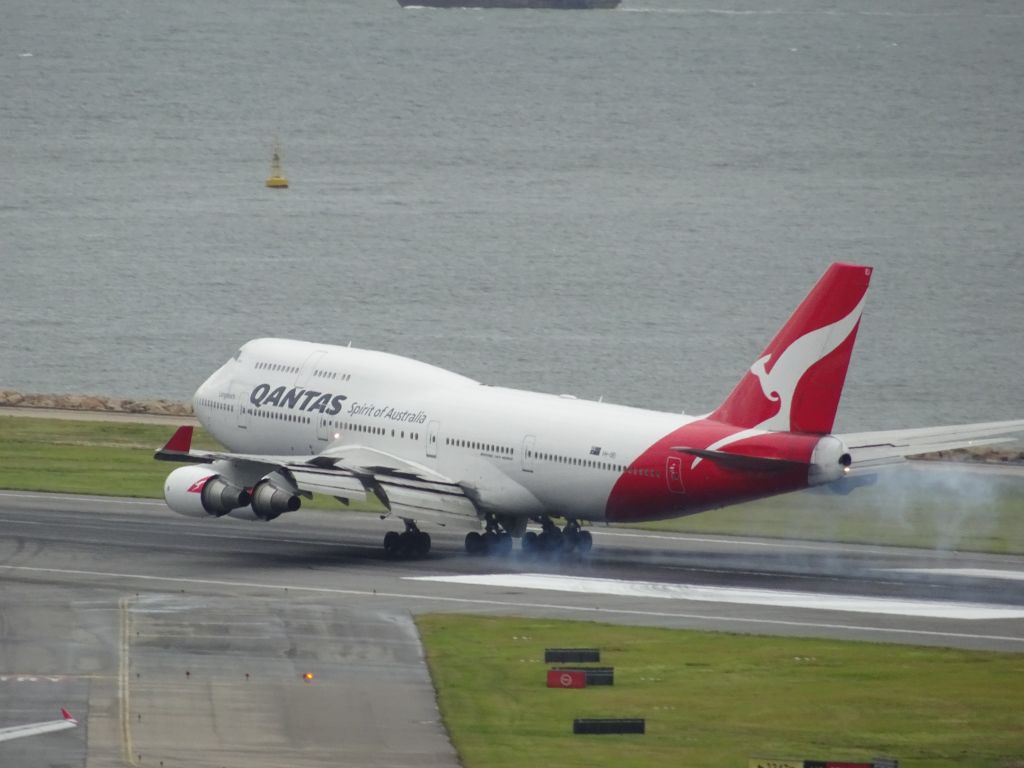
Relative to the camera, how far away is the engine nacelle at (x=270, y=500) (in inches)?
2261

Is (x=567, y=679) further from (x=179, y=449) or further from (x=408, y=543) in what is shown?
(x=179, y=449)

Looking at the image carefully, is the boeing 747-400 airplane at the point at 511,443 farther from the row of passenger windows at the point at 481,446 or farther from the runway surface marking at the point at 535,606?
the runway surface marking at the point at 535,606

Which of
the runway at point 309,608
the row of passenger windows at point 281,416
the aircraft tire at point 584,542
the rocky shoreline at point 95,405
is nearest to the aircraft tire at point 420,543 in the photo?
the runway at point 309,608

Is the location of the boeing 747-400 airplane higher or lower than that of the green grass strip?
higher

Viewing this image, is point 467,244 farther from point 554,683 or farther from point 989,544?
point 554,683

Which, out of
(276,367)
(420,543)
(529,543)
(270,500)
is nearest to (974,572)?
(529,543)

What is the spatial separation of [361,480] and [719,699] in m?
20.3

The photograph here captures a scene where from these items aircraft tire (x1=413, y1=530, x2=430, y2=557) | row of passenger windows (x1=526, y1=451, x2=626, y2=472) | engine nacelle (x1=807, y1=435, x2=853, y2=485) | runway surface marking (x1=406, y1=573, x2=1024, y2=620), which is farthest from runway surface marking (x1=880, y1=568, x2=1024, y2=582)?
aircraft tire (x1=413, y1=530, x2=430, y2=557)

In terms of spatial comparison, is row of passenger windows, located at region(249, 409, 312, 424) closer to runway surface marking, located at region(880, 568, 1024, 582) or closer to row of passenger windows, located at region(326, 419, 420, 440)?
row of passenger windows, located at region(326, 419, 420, 440)

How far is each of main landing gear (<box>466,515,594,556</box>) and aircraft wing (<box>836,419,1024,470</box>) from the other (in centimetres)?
973

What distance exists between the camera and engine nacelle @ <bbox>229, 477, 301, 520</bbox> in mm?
57438

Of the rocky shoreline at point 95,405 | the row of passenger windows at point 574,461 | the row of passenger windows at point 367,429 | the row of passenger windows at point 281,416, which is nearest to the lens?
the row of passenger windows at point 574,461

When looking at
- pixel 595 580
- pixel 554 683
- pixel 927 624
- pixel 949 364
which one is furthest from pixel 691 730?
pixel 949 364

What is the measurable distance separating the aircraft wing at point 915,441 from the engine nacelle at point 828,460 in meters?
1.24
